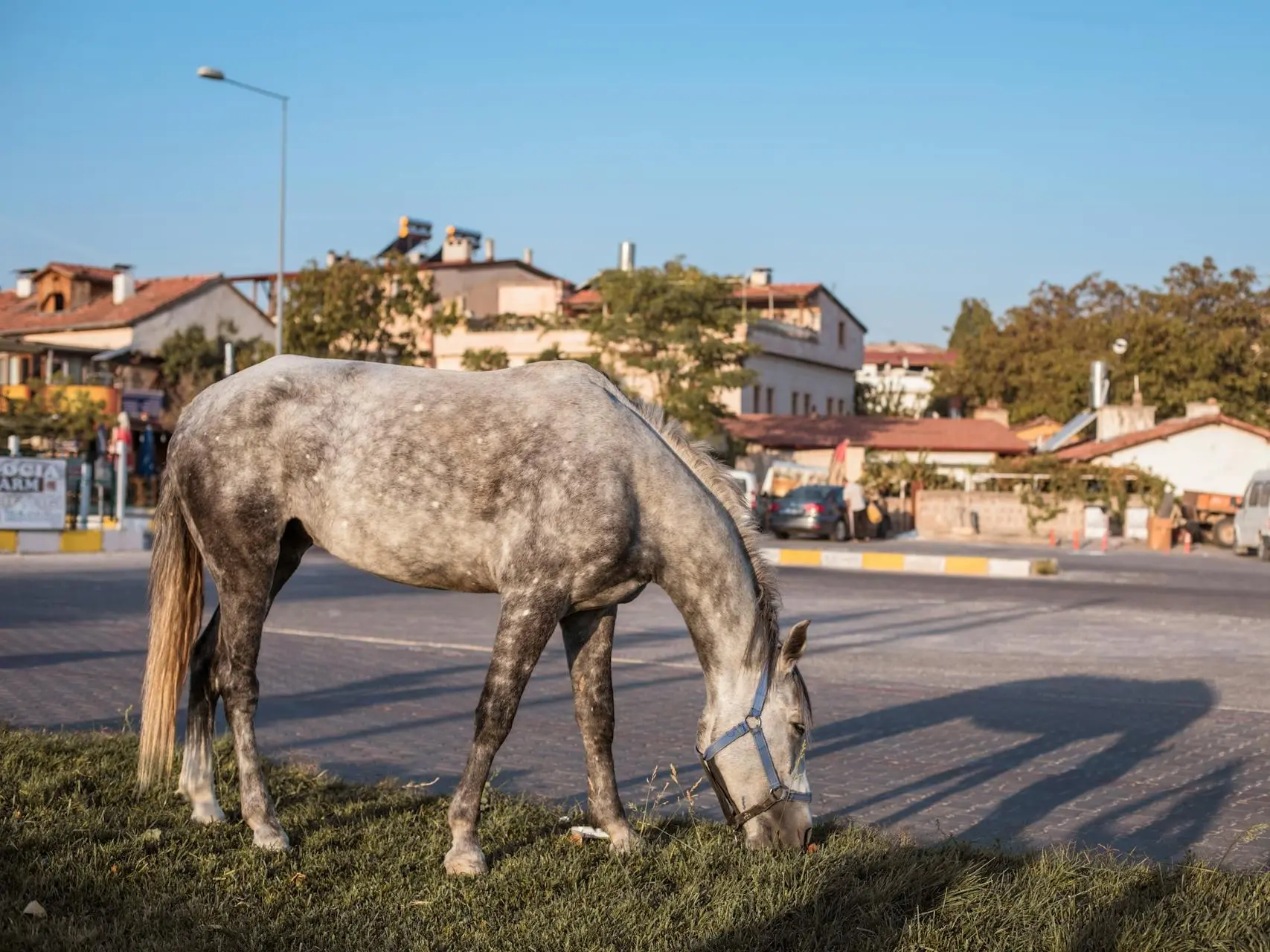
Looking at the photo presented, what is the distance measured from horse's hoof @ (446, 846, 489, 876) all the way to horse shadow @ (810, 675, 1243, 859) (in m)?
1.97

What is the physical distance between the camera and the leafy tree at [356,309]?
53.2m

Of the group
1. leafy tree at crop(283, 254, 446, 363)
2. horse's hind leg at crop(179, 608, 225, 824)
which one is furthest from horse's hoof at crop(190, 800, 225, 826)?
leafy tree at crop(283, 254, 446, 363)

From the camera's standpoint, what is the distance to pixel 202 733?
5.68 meters

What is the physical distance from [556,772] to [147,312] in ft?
184

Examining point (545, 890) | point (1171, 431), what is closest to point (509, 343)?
point (1171, 431)

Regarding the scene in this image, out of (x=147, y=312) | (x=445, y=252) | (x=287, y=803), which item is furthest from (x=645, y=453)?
(x=445, y=252)

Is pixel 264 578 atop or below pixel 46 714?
atop

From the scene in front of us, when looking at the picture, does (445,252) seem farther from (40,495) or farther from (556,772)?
(556,772)

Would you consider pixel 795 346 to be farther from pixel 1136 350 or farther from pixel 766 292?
pixel 1136 350

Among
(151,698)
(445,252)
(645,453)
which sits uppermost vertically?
(445,252)

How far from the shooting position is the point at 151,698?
5750 mm

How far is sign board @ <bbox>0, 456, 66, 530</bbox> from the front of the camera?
2241 centimetres

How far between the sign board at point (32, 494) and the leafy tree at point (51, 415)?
14.2m

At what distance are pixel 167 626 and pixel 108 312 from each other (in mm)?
59314
